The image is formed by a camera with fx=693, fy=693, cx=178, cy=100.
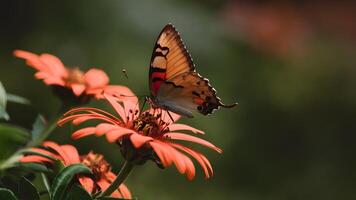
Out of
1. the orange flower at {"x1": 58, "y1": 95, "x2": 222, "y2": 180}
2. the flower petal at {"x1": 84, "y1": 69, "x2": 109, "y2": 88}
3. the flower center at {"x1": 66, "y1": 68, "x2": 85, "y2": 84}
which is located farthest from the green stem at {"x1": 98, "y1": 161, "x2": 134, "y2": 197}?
the flower center at {"x1": 66, "y1": 68, "x2": 85, "y2": 84}

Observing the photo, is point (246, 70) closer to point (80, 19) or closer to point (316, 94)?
point (316, 94)

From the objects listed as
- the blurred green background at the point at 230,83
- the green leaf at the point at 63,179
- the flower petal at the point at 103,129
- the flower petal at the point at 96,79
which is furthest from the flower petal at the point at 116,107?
the blurred green background at the point at 230,83

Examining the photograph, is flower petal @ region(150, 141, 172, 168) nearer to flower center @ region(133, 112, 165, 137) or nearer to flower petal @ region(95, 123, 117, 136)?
flower petal @ region(95, 123, 117, 136)

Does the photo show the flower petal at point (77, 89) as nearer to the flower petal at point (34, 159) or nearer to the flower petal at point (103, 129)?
the flower petal at point (34, 159)

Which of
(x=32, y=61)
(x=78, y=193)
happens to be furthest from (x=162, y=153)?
(x=32, y=61)

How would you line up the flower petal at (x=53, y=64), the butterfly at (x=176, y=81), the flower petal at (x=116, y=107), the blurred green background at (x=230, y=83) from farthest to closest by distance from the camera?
the blurred green background at (x=230, y=83) < the flower petal at (x=53, y=64) < the butterfly at (x=176, y=81) < the flower petal at (x=116, y=107)

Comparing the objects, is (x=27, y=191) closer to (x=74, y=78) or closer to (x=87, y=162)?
(x=87, y=162)
